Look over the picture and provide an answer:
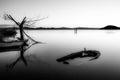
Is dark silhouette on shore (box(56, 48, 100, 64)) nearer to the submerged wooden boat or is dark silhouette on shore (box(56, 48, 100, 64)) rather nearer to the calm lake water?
the calm lake water

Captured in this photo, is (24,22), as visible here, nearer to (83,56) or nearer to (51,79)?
(83,56)

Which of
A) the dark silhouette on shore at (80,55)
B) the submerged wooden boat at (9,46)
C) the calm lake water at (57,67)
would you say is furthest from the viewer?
the submerged wooden boat at (9,46)

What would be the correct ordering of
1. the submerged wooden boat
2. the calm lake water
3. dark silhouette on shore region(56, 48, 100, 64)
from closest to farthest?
the calm lake water, dark silhouette on shore region(56, 48, 100, 64), the submerged wooden boat

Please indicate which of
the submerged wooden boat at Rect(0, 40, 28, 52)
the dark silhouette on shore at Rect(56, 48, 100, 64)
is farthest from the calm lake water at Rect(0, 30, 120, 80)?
the submerged wooden boat at Rect(0, 40, 28, 52)

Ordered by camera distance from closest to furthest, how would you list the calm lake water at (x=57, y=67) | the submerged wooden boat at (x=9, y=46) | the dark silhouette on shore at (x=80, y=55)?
the calm lake water at (x=57, y=67), the dark silhouette on shore at (x=80, y=55), the submerged wooden boat at (x=9, y=46)

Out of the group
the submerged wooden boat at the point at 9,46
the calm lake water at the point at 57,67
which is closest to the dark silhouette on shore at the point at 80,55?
the calm lake water at the point at 57,67

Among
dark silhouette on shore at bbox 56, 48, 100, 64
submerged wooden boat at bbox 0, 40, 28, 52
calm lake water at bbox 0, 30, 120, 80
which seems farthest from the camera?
submerged wooden boat at bbox 0, 40, 28, 52

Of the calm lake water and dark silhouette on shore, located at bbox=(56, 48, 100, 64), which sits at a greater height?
dark silhouette on shore, located at bbox=(56, 48, 100, 64)

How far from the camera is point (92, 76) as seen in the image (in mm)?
10953

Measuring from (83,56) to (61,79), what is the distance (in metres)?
8.23

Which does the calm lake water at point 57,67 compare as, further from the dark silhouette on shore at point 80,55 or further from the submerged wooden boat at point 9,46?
the submerged wooden boat at point 9,46

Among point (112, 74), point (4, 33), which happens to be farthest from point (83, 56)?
point (4, 33)

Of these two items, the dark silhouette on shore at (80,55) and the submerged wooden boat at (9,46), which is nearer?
the dark silhouette on shore at (80,55)

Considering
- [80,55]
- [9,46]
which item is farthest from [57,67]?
[9,46]
